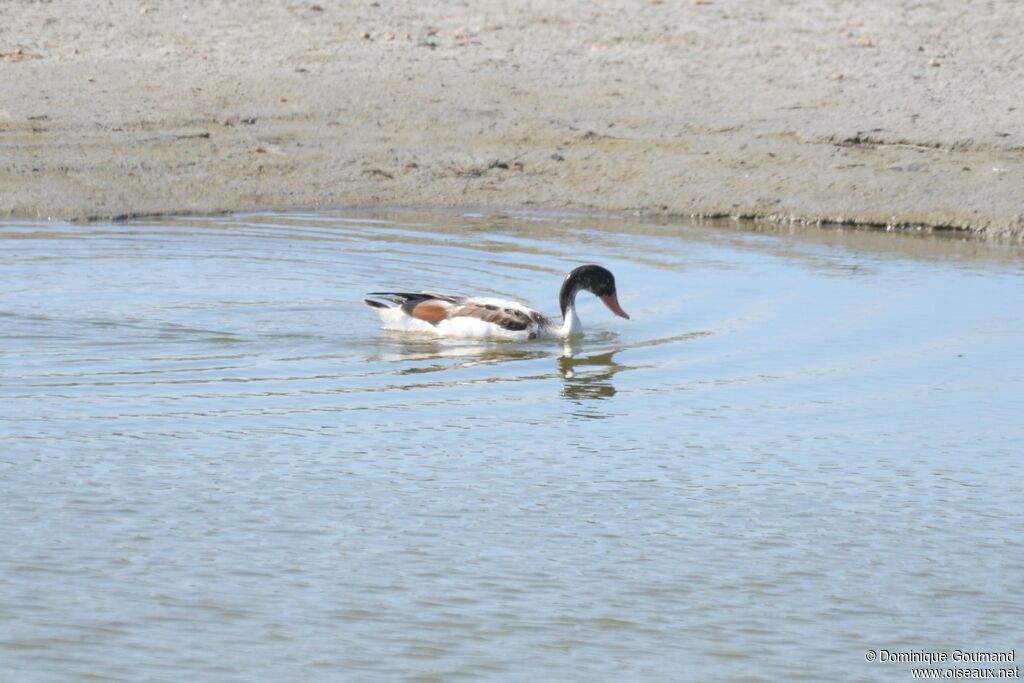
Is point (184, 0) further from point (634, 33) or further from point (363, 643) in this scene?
point (363, 643)

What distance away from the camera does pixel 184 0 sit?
20.4 m

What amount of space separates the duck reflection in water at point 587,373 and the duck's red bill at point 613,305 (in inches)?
19.9

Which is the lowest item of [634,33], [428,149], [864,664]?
[864,664]

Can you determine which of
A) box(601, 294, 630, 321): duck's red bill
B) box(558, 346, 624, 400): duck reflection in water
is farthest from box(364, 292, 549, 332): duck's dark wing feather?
box(601, 294, 630, 321): duck's red bill

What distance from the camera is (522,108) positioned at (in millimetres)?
18125

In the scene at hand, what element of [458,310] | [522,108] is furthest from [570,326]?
[522,108]

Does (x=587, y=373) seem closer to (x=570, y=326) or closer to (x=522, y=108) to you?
(x=570, y=326)

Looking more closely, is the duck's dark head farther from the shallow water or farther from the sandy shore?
the sandy shore

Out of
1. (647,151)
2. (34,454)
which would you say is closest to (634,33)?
(647,151)

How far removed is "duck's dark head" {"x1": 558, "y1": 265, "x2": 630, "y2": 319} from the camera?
11180mm

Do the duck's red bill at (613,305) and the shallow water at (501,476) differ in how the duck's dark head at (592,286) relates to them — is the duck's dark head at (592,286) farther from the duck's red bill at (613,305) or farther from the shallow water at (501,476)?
the shallow water at (501,476)

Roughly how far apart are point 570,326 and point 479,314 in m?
0.61

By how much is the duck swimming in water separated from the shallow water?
0.15 metres

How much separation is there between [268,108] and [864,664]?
1356 centimetres
